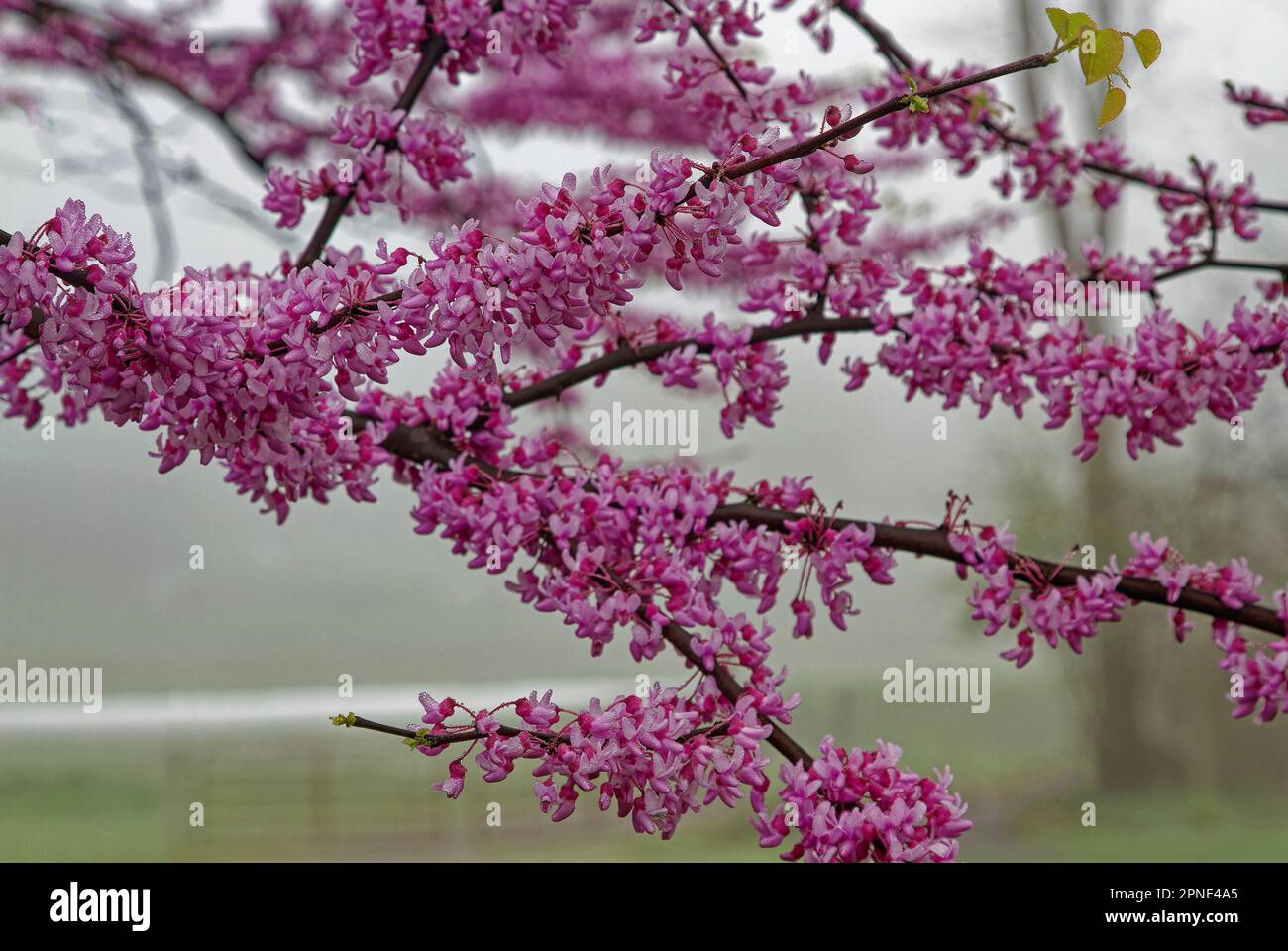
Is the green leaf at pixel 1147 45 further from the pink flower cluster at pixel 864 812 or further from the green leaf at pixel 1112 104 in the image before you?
the pink flower cluster at pixel 864 812

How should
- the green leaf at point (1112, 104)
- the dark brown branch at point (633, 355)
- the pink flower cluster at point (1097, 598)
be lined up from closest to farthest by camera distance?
1. the green leaf at point (1112, 104)
2. the pink flower cluster at point (1097, 598)
3. the dark brown branch at point (633, 355)

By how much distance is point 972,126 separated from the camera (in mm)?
1652

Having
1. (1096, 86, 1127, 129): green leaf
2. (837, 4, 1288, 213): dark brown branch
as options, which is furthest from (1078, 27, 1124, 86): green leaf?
(837, 4, 1288, 213): dark brown branch

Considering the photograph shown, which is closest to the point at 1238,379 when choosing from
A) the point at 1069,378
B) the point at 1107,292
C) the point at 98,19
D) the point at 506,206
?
the point at 1069,378

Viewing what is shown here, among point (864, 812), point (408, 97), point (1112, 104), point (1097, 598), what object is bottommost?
point (864, 812)

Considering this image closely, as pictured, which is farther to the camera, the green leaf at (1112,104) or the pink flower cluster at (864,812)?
the pink flower cluster at (864,812)

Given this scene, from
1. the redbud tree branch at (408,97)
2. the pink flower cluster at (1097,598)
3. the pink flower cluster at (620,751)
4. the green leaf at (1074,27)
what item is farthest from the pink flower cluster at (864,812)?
the redbud tree branch at (408,97)

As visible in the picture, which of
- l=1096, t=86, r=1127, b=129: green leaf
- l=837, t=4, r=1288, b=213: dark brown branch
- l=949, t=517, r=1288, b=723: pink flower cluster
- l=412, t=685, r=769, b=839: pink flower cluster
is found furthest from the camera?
l=837, t=4, r=1288, b=213: dark brown branch

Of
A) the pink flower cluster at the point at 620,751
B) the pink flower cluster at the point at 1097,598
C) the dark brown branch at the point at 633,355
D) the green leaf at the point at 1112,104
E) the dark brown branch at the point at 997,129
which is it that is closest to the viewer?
the green leaf at the point at 1112,104

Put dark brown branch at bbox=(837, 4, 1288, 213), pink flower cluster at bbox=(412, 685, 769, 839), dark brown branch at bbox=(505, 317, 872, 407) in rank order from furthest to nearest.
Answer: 1. dark brown branch at bbox=(837, 4, 1288, 213)
2. dark brown branch at bbox=(505, 317, 872, 407)
3. pink flower cluster at bbox=(412, 685, 769, 839)

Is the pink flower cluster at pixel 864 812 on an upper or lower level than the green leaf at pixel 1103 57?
lower

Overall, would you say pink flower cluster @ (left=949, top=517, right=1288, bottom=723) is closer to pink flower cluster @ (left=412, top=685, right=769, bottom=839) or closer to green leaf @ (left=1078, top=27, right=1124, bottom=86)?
pink flower cluster @ (left=412, top=685, right=769, bottom=839)

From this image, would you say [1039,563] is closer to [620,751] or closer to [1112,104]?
[620,751]

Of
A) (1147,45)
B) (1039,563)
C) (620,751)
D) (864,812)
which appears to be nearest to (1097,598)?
(1039,563)
